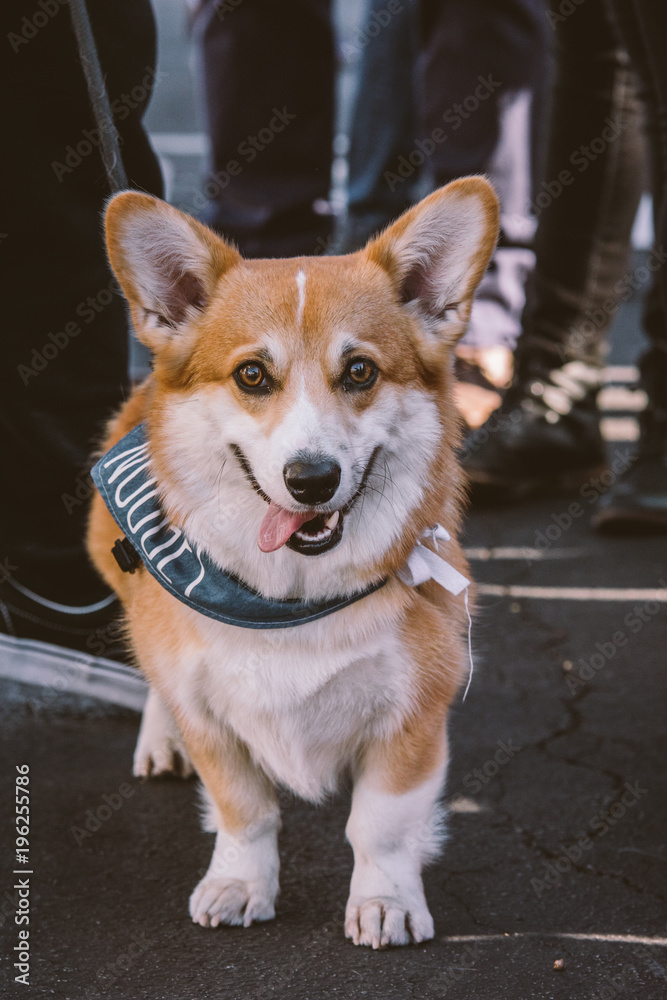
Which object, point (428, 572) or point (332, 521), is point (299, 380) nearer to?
point (332, 521)

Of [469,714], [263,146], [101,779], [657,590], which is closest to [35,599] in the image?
[101,779]

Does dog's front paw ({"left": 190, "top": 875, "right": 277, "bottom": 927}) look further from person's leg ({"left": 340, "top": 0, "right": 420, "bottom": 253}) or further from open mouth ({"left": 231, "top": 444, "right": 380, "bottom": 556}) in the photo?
person's leg ({"left": 340, "top": 0, "right": 420, "bottom": 253})

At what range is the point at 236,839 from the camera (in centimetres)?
177

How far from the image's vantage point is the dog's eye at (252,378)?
1717mm

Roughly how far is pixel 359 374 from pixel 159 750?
893 millimetres

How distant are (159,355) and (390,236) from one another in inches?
17.3

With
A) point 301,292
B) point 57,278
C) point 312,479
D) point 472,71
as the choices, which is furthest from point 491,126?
point 312,479

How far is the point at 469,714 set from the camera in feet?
7.86

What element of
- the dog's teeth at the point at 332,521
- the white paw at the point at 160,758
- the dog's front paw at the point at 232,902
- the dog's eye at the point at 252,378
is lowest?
the white paw at the point at 160,758

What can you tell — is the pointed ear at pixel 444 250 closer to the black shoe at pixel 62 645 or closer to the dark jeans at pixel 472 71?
the black shoe at pixel 62 645

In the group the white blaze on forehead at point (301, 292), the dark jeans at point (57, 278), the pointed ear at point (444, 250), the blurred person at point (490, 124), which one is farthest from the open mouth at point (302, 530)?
the blurred person at point (490, 124)

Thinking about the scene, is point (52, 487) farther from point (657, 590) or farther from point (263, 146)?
point (263, 146)

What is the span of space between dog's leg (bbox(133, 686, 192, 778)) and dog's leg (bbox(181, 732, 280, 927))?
12.5 inches

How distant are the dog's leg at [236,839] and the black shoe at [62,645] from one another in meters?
0.58
